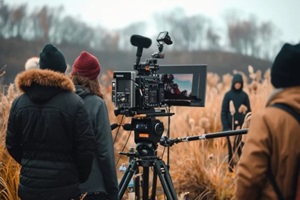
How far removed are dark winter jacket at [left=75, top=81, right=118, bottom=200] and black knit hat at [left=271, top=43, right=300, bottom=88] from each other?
143cm

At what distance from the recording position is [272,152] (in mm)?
2598

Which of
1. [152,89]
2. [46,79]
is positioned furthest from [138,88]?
[46,79]

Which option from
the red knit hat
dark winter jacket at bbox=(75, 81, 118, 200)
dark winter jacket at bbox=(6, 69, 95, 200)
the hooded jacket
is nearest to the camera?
the hooded jacket

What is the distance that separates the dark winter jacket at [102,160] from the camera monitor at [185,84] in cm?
100

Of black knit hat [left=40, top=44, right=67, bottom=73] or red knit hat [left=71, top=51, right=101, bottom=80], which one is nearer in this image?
black knit hat [left=40, top=44, right=67, bottom=73]

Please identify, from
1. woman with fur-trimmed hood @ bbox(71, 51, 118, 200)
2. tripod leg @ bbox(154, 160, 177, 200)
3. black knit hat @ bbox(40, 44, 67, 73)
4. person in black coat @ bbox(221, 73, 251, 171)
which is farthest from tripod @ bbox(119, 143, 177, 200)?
person in black coat @ bbox(221, 73, 251, 171)

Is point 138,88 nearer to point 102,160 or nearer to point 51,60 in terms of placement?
point 102,160

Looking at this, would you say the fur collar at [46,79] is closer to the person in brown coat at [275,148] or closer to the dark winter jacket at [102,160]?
the dark winter jacket at [102,160]

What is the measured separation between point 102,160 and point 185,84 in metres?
1.28

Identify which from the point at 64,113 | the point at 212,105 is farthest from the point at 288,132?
the point at 212,105

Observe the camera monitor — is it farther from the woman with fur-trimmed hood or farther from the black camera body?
the woman with fur-trimmed hood

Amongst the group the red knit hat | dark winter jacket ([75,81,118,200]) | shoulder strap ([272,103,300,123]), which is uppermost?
the red knit hat

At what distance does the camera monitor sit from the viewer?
4.54m

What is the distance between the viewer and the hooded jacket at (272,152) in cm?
256
